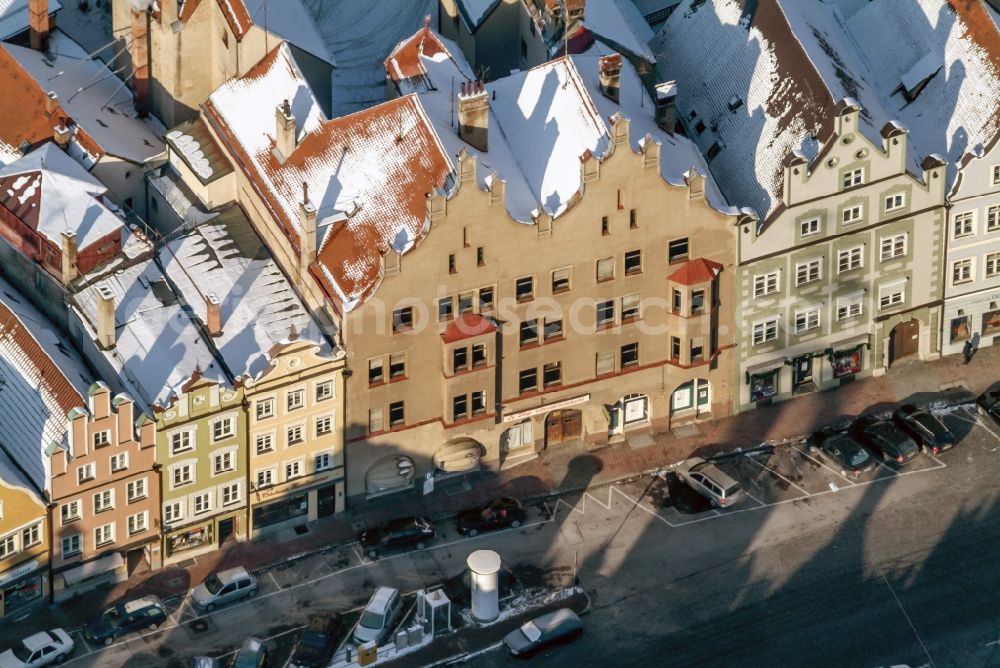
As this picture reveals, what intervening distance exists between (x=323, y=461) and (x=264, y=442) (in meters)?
4.69

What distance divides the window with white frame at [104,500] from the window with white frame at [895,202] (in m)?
54.5

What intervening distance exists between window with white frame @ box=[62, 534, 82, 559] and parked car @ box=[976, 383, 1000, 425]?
60587 millimetres

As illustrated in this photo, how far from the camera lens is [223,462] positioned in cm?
18300

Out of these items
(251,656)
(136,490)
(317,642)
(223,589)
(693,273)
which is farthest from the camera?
(693,273)

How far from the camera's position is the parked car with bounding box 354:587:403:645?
178 meters

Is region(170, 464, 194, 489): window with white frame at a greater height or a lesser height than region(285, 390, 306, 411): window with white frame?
lesser

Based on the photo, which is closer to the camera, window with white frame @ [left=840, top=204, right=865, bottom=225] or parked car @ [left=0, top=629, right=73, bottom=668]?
parked car @ [left=0, top=629, right=73, bottom=668]

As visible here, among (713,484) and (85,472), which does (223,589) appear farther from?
(713,484)

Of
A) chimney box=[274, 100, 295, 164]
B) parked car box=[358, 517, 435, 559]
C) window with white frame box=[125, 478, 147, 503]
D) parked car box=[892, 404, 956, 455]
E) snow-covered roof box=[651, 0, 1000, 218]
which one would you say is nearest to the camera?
Answer: window with white frame box=[125, 478, 147, 503]

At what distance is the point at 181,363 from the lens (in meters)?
183

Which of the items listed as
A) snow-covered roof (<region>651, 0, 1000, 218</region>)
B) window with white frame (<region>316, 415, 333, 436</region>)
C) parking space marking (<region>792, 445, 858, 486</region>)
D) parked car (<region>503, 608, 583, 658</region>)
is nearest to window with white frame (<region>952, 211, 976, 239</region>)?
snow-covered roof (<region>651, 0, 1000, 218</region>)

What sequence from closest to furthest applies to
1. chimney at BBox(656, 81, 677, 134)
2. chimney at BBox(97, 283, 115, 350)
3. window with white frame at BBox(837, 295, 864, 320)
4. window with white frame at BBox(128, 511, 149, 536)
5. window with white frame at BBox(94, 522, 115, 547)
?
1. window with white frame at BBox(94, 522, 115, 547)
2. window with white frame at BBox(128, 511, 149, 536)
3. chimney at BBox(97, 283, 115, 350)
4. chimney at BBox(656, 81, 677, 134)
5. window with white frame at BBox(837, 295, 864, 320)

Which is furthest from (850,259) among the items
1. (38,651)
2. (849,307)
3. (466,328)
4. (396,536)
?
(38,651)

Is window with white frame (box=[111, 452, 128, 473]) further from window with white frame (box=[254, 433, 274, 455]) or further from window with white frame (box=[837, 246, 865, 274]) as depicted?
window with white frame (box=[837, 246, 865, 274])
